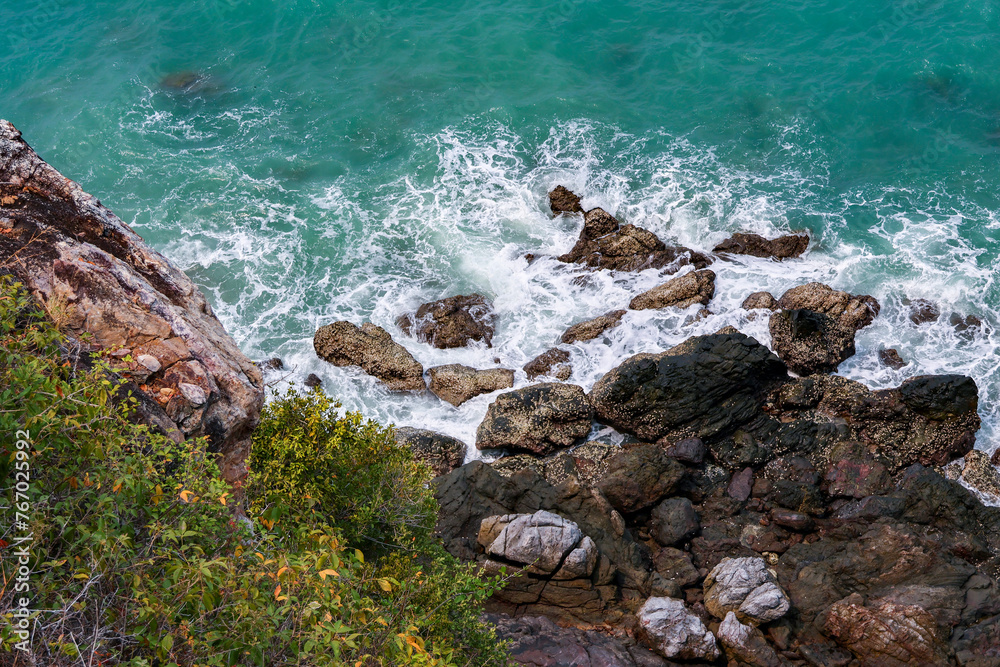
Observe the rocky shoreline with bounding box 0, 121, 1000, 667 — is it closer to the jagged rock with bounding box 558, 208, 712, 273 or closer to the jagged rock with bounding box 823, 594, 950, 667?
the jagged rock with bounding box 823, 594, 950, 667

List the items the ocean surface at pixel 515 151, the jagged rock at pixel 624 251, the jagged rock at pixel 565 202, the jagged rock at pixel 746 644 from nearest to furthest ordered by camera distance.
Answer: the jagged rock at pixel 746 644, the ocean surface at pixel 515 151, the jagged rock at pixel 624 251, the jagged rock at pixel 565 202

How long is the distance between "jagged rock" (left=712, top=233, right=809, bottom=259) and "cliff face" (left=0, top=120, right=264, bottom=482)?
23664mm

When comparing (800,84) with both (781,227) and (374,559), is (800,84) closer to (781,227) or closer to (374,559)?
(781,227)

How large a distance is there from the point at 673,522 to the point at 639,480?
1669 mm

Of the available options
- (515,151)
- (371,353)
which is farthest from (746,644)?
(515,151)

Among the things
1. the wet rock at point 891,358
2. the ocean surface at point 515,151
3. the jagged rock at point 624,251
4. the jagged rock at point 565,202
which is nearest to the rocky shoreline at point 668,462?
the wet rock at point 891,358

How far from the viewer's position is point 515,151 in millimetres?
37938

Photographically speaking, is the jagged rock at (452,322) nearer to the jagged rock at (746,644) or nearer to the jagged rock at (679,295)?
the jagged rock at (679,295)

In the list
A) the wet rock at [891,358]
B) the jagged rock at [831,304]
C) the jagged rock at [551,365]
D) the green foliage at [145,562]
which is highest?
the green foliage at [145,562]

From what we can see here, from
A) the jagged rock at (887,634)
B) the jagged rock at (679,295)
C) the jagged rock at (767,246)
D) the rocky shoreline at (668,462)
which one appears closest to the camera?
the rocky shoreline at (668,462)

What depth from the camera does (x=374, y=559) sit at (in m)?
14.6

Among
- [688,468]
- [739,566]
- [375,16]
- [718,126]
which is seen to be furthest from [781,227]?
[375,16]

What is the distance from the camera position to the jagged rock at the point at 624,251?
1249 inches

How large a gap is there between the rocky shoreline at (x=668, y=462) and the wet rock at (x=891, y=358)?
0.19m
